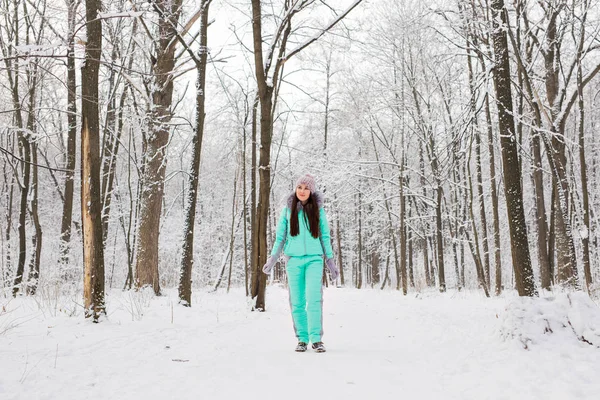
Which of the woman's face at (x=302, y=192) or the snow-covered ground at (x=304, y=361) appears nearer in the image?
the snow-covered ground at (x=304, y=361)

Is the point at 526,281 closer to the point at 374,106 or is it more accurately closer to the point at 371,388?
the point at 371,388

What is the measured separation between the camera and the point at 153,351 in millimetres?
3918

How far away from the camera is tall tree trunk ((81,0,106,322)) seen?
4.98 m

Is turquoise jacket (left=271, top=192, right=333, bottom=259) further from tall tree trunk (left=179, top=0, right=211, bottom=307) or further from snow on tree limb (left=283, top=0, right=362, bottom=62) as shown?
snow on tree limb (left=283, top=0, right=362, bottom=62)

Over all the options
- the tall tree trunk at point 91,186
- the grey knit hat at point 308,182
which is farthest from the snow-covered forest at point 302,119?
the grey knit hat at point 308,182

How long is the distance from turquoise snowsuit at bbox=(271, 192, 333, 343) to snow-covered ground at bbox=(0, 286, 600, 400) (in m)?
0.33

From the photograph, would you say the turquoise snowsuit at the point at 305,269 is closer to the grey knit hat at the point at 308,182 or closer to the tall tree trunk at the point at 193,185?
the grey knit hat at the point at 308,182

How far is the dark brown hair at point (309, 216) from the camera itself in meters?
4.54

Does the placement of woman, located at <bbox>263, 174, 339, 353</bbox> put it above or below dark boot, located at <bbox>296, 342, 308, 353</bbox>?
above

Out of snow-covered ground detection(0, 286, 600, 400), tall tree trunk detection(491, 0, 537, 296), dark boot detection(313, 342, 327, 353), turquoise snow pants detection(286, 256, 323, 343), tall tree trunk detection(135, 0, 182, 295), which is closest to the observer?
snow-covered ground detection(0, 286, 600, 400)

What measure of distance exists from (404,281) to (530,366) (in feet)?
39.4

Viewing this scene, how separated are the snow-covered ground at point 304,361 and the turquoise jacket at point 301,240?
105 cm

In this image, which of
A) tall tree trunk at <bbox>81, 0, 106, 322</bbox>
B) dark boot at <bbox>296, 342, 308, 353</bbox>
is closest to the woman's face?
dark boot at <bbox>296, 342, 308, 353</bbox>

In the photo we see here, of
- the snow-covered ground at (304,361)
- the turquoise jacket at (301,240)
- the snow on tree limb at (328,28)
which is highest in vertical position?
the snow on tree limb at (328,28)
